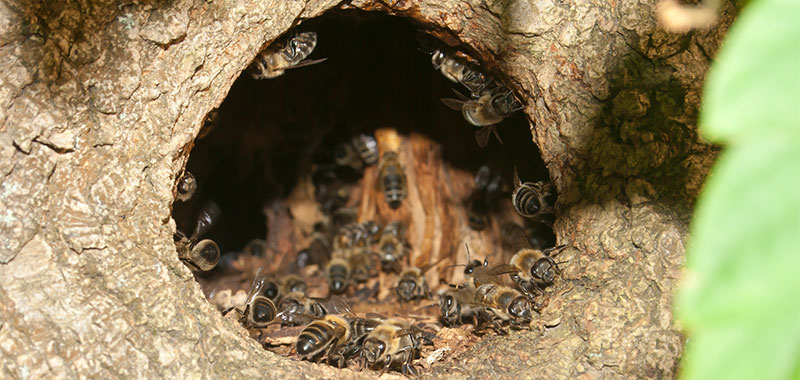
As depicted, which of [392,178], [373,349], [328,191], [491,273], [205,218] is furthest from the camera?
[328,191]

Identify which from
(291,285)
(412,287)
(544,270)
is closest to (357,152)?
(291,285)

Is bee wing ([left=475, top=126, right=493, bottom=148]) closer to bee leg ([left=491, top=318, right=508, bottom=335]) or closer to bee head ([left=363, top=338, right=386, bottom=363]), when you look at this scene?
bee leg ([left=491, top=318, right=508, bottom=335])

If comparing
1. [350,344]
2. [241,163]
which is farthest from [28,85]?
[241,163]

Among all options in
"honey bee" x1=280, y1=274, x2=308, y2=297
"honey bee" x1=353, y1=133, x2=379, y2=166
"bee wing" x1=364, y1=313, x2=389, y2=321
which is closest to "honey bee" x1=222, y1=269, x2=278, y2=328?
"bee wing" x1=364, y1=313, x2=389, y2=321

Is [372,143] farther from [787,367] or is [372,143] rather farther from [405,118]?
[787,367]

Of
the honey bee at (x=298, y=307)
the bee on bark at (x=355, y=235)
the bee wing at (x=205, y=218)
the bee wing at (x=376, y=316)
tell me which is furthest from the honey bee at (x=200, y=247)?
the bee on bark at (x=355, y=235)

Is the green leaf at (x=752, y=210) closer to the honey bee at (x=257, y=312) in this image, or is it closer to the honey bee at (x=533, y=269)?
the honey bee at (x=533, y=269)

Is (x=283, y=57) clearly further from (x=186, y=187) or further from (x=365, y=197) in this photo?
(x=365, y=197)
